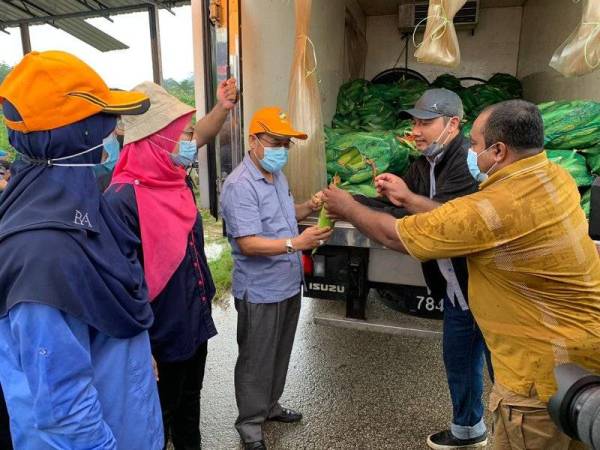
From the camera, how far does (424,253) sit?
55.4 inches

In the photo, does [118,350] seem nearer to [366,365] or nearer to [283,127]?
[283,127]

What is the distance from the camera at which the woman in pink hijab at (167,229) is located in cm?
157

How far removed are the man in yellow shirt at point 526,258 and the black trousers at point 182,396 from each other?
1051mm

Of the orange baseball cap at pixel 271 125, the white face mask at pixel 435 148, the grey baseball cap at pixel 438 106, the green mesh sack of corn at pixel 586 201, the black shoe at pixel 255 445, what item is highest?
the grey baseball cap at pixel 438 106

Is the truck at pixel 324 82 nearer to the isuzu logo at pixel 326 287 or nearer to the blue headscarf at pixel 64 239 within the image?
the isuzu logo at pixel 326 287

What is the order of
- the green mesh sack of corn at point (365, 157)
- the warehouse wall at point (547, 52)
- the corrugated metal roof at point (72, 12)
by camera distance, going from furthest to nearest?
the corrugated metal roof at point (72, 12), the warehouse wall at point (547, 52), the green mesh sack of corn at point (365, 157)

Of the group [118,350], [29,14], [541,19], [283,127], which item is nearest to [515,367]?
[118,350]

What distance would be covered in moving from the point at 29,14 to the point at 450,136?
10.1 meters

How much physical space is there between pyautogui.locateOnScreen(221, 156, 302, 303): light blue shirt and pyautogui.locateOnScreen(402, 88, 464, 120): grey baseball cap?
752 mm

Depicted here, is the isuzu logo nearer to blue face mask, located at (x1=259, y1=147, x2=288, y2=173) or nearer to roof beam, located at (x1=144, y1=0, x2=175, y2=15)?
blue face mask, located at (x1=259, y1=147, x2=288, y2=173)

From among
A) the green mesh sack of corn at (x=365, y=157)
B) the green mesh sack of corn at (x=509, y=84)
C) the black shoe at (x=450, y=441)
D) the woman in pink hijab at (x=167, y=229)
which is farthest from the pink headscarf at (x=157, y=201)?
the green mesh sack of corn at (x=509, y=84)

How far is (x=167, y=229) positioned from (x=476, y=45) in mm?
4347

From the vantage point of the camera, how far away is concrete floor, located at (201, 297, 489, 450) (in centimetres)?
228

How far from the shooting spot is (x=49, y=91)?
0.92 meters
